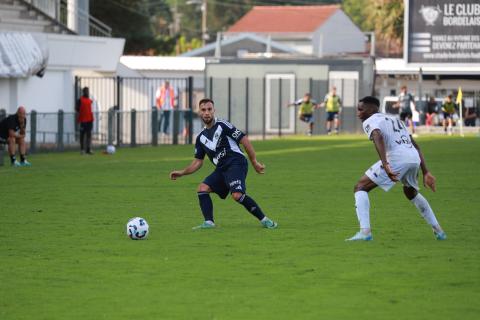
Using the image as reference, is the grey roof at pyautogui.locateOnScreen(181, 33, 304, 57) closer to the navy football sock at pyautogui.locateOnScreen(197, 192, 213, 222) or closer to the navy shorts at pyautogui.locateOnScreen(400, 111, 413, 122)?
the navy shorts at pyautogui.locateOnScreen(400, 111, 413, 122)

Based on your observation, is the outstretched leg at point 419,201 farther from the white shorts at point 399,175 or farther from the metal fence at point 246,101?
the metal fence at point 246,101

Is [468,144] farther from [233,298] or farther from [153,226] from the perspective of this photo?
[233,298]

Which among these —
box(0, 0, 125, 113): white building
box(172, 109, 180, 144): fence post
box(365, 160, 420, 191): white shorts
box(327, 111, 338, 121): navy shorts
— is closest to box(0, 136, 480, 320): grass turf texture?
box(365, 160, 420, 191): white shorts

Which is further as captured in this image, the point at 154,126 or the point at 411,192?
the point at 154,126

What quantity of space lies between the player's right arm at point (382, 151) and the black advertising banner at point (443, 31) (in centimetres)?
3550

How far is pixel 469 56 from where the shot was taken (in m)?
48.9

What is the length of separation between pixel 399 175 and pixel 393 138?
1.35 feet

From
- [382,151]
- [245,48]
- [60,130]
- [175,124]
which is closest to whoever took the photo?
[382,151]

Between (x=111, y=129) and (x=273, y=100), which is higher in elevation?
(x=273, y=100)

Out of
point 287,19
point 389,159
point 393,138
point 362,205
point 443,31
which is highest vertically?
point 287,19

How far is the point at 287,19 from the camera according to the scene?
93.1 meters

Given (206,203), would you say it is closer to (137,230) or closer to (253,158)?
(253,158)

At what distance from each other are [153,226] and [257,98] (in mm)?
37424

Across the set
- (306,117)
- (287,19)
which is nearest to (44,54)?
(306,117)
